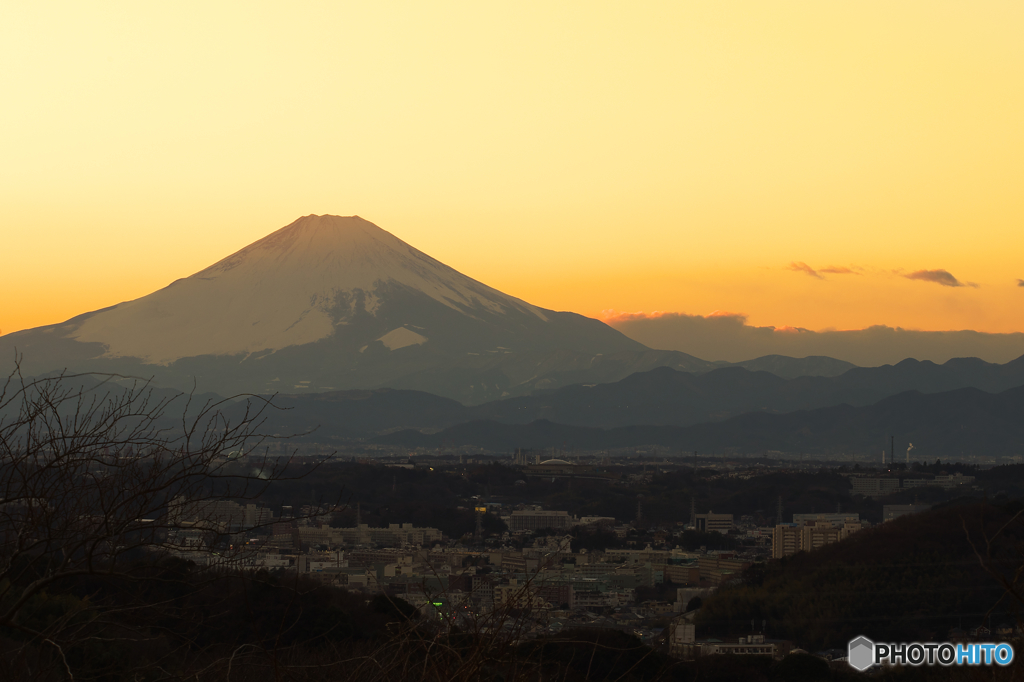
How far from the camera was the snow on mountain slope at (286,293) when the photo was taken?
513 ft

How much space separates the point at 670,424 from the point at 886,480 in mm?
85364

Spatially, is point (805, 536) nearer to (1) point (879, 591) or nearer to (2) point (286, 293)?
(1) point (879, 591)

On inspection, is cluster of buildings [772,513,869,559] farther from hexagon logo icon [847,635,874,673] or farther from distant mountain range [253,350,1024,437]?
distant mountain range [253,350,1024,437]

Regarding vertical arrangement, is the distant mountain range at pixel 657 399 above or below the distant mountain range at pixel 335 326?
below

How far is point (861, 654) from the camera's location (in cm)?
1373

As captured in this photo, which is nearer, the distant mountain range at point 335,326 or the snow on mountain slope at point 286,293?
the distant mountain range at point 335,326

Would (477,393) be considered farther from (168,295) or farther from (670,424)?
(168,295)

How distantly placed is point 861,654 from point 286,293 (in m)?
150

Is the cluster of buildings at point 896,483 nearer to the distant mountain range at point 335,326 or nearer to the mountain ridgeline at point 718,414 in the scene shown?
the mountain ridgeline at point 718,414

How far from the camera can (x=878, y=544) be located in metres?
22.3

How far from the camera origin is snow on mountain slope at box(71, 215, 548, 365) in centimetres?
15625

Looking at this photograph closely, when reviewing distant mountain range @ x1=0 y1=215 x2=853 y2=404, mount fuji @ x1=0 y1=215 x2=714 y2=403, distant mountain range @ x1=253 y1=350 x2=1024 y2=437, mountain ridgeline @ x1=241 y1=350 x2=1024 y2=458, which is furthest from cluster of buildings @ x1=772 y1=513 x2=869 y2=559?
distant mountain range @ x1=0 y1=215 x2=853 y2=404

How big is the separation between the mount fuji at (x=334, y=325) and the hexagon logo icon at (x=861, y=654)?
138m

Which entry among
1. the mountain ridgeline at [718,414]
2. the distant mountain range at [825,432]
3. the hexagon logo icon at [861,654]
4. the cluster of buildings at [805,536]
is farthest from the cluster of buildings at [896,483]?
the distant mountain range at [825,432]
